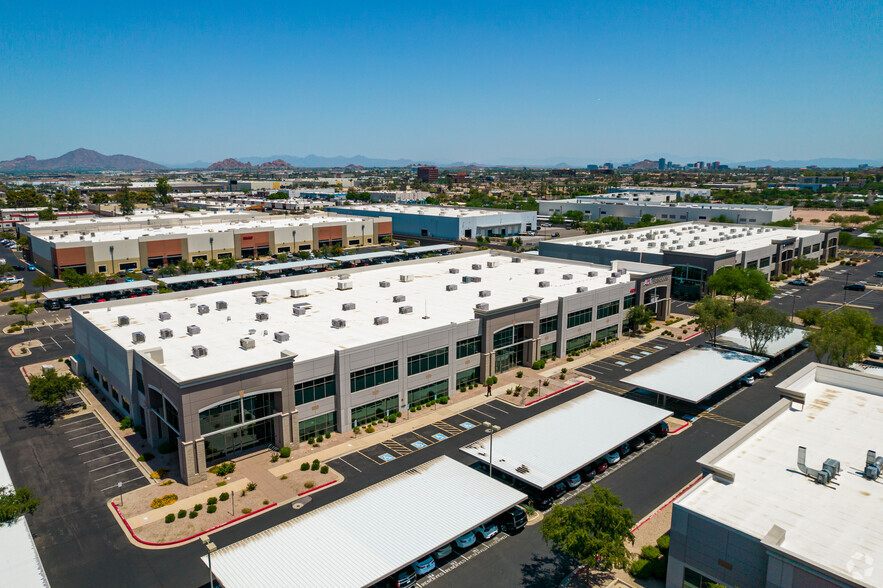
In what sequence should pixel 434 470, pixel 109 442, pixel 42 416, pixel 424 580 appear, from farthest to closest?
1. pixel 42 416
2. pixel 109 442
3. pixel 434 470
4. pixel 424 580

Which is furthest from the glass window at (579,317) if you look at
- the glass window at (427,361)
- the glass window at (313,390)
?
the glass window at (313,390)

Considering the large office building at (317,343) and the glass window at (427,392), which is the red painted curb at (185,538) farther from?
the glass window at (427,392)

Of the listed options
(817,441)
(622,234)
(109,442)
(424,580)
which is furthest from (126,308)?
(622,234)

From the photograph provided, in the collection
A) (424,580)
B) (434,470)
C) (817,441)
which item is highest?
(817,441)

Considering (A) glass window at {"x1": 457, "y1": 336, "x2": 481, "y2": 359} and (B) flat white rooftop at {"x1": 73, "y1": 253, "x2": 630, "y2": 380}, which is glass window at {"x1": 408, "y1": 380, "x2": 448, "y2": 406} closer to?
(A) glass window at {"x1": 457, "y1": 336, "x2": 481, "y2": 359}

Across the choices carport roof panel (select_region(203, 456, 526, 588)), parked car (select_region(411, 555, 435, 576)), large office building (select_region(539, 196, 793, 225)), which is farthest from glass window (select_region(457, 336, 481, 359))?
large office building (select_region(539, 196, 793, 225))

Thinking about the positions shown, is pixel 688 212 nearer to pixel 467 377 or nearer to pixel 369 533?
pixel 467 377

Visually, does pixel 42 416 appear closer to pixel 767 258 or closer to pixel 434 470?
pixel 434 470
